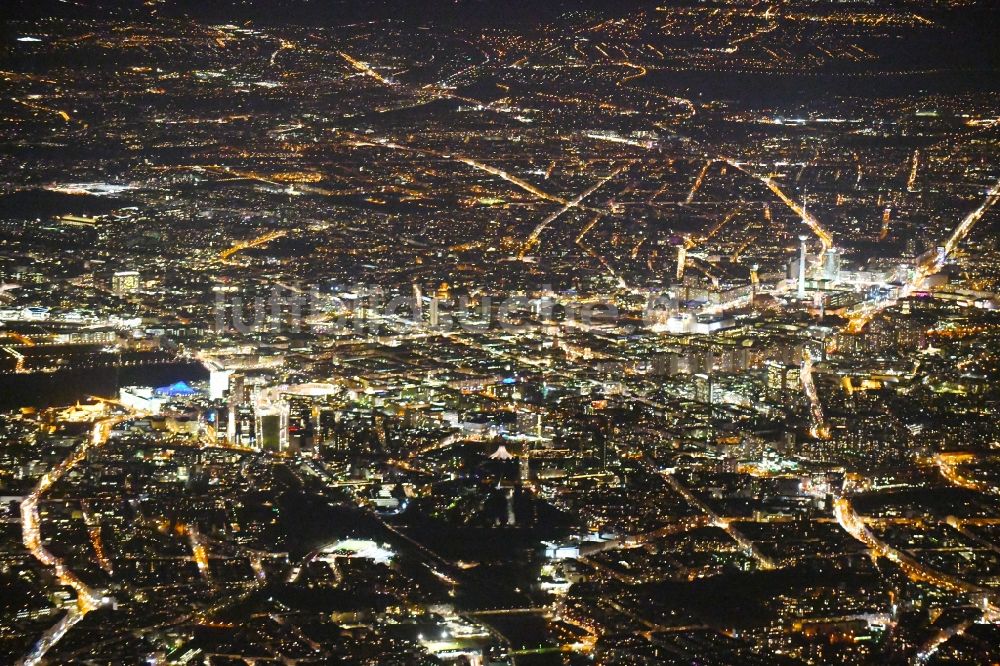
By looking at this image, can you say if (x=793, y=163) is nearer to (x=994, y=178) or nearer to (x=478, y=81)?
(x=994, y=178)

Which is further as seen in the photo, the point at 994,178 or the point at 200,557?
the point at 994,178

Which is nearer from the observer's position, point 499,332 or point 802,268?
point 499,332

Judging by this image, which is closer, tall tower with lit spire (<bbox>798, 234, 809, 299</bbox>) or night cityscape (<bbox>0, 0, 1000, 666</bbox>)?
night cityscape (<bbox>0, 0, 1000, 666</bbox>)

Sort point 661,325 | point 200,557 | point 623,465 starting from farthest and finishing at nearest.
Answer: point 661,325, point 623,465, point 200,557

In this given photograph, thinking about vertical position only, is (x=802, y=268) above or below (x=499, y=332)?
above

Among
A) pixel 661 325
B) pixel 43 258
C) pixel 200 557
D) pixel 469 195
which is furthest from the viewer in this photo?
pixel 469 195

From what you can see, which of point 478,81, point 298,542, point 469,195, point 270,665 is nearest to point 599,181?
point 469,195

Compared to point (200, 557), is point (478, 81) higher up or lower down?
higher up

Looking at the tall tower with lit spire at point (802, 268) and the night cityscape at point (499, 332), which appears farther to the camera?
the tall tower with lit spire at point (802, 268)
